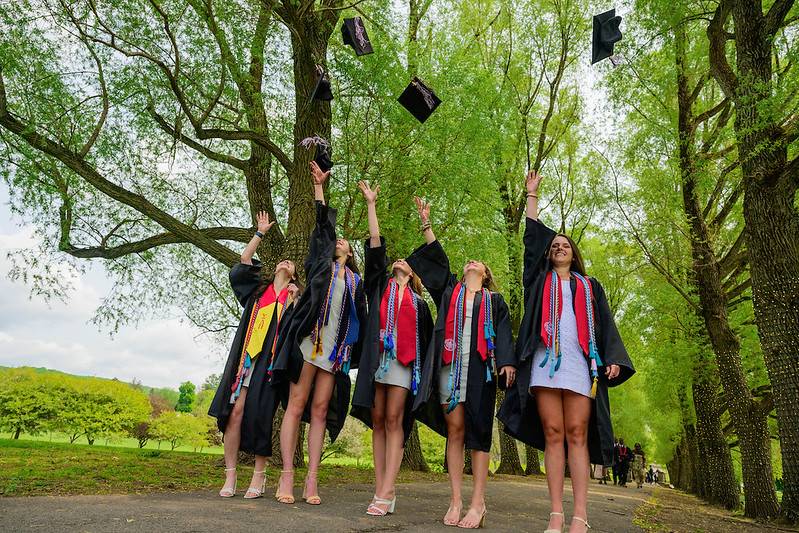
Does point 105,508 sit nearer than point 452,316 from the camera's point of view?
Yes

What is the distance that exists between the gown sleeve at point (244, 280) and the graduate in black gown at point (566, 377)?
2653mm

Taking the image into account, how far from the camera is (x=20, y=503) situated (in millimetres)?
3877

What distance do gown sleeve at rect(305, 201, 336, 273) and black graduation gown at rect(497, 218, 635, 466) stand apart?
178 centimetres

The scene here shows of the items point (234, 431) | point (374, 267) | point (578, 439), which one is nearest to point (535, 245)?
point (374, 267)

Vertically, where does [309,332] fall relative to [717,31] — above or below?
below

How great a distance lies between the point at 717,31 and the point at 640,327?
9.55 m

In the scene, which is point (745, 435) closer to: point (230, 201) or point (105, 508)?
point (105, 508)

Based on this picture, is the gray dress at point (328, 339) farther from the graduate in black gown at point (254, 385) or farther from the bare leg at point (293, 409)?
the graduate in black gown at point (254, 385)

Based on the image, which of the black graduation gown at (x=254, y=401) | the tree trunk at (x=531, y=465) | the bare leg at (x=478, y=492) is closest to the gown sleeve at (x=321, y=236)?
the black graduation gown at (x=254, y=401)

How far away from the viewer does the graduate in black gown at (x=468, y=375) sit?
4.36 m

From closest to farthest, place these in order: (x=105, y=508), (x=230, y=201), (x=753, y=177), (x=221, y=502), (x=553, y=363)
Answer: (x=105, y=508)
(x=553, y=363)
(x=221, y=502)
(x=753, y=177)
(x=230, y=201)

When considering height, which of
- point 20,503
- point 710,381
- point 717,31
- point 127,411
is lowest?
point 20,503

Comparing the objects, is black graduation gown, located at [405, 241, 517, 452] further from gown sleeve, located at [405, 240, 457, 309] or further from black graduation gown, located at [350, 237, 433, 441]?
black graduation gown, located at [350, 237, 433, 441]

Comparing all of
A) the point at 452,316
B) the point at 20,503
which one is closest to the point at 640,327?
the point at 452,316
